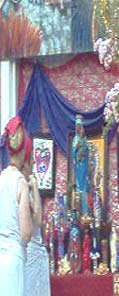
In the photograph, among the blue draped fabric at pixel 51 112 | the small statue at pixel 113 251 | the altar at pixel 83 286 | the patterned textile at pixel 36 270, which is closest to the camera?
the patterned textile at pixel 36 270

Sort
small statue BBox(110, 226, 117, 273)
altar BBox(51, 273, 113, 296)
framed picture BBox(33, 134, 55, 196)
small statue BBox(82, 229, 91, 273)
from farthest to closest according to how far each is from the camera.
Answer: framed picture BBox(33, 134, 55, 196), small statue BBox(82, 229, 91, 273), small statue BBox(110, 226, 117, 273), altar BBox(51, 273, 113, 296)

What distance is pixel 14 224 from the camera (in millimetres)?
6484

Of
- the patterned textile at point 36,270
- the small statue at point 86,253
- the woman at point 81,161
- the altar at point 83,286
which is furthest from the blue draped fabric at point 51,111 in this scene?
the patterned textile at point 36,270

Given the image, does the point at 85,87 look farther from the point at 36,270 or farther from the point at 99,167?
the point at 36,270

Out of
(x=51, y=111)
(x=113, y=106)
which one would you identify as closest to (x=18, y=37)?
(x=51, y=111)

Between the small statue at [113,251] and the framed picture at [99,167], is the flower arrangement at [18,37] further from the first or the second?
the small statue at [113,251]

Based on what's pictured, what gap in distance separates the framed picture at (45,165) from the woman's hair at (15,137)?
5.14 m

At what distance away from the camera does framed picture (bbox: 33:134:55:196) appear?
39.6ft

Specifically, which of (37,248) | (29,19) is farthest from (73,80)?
(37,248)

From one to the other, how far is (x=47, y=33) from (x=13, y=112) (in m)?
1.14

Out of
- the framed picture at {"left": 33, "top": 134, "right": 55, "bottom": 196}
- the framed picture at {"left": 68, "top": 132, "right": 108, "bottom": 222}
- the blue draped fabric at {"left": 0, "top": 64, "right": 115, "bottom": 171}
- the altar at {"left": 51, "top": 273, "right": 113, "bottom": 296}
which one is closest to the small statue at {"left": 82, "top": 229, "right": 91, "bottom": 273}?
the framed picture at {"left": 68, "top": 132, "right": 108, "bottom": 222}

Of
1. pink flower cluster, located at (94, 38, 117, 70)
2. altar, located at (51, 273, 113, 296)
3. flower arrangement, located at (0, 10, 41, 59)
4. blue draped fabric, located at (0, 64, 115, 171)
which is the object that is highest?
flower arrangement, located at (0, 10, 41, 59)

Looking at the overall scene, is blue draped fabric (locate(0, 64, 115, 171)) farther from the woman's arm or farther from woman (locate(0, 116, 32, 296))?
the woman's arm

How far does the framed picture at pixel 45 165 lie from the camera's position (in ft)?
39.6
